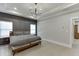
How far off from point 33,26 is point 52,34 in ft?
10.3

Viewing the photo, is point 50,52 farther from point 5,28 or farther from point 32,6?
point 5,28

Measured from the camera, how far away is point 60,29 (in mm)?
5305

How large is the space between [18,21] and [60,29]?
408cm

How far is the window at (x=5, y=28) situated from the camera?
5.52 metres

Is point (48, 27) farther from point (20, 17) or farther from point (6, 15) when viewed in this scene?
point (6, 15)

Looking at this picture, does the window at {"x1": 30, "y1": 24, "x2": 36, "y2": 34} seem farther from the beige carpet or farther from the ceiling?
the beige carpet

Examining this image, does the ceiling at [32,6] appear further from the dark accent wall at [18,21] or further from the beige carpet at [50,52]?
the beige carpet at [50,52]

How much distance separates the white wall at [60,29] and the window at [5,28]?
3529mm

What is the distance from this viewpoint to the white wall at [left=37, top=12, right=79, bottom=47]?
4569 millimetres

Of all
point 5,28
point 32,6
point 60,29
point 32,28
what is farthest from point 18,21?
point 60,29

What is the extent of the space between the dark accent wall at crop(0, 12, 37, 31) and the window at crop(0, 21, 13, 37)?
355mm

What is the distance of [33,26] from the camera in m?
8.50

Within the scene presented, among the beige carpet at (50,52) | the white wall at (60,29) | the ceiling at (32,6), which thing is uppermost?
the ceiling at (32,6)

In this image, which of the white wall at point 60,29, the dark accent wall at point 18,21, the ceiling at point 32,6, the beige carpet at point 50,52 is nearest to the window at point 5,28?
the dark accent wall at point 18,21
